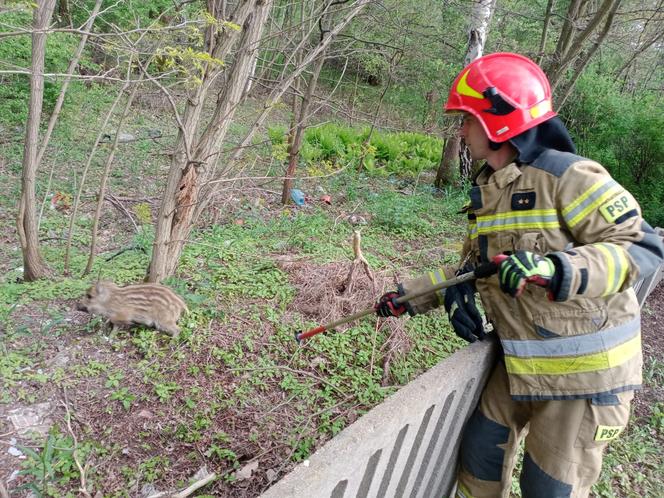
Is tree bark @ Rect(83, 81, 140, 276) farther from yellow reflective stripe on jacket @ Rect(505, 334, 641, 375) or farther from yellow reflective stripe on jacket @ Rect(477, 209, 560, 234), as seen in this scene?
yellow reflective stripe on jacket @ Rect(505, 334, 641, 375)

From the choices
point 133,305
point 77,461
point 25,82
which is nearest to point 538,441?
point 77,461

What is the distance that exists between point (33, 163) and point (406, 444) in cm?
414

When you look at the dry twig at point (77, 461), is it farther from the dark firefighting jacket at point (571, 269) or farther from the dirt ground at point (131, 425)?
the dark firefighting jacket at point (571, 269)

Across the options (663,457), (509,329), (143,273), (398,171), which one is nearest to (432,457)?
(509,329)

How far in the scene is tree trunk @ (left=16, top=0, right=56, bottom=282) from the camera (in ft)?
12.2

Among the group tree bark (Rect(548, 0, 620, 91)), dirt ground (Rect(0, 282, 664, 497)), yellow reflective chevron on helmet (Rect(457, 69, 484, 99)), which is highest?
tree bark (Rect(548, 0, 620, 91))

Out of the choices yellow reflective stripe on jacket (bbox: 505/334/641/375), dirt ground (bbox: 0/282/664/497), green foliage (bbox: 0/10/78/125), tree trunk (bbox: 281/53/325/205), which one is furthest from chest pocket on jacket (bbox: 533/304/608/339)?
green foliage (bbox: 0/10/78/125)

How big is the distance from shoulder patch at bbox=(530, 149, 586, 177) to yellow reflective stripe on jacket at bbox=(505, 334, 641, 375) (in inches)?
33.4

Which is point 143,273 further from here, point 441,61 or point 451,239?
point 441,61

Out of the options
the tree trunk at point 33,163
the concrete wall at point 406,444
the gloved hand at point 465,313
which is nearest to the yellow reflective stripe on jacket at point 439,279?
the gloved hand at point 465,313

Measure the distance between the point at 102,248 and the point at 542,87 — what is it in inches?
214

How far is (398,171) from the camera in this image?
1144 cm

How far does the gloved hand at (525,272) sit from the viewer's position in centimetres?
187

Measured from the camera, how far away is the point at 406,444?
6.39 feet
